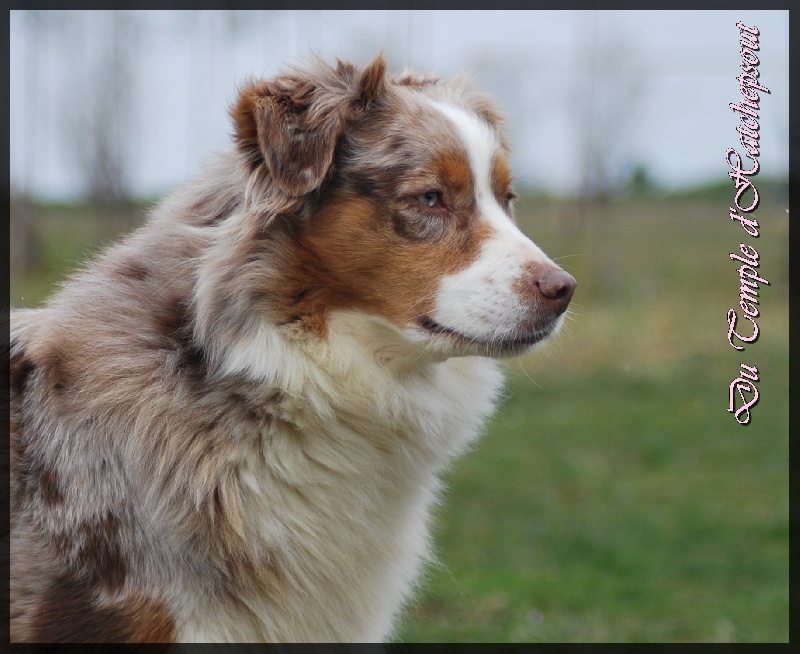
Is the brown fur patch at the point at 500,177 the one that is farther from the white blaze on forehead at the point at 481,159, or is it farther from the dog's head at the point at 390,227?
the dog's head at the point at 390,227

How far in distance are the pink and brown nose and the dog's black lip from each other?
141 millimetres

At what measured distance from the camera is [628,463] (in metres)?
9.56

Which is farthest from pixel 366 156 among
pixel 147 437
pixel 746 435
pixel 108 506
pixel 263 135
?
pixel 746 435

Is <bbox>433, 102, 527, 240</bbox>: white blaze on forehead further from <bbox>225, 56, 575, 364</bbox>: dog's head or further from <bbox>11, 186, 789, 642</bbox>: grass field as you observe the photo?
<bbox>11, 186, 789, 642</bbox>: grass field

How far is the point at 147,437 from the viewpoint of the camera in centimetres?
328

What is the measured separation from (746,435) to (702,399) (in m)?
0.96

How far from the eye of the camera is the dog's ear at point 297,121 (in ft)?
11.1

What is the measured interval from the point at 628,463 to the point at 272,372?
6.94 m

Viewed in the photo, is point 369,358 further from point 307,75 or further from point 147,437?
point 307,75

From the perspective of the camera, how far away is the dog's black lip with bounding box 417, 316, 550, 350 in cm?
338

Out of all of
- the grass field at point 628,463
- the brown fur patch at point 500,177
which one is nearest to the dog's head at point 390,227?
the brown fur patch at point 500,177

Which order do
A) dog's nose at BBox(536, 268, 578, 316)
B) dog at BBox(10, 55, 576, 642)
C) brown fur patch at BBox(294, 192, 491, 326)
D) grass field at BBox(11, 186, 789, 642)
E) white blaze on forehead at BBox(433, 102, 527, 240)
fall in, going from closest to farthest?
dog at BBox(10, 55, 576, 642), dog's nose at BBox(536, 268, 578, 316), brown fur patch at BBox(294, 192, 491, 326), white blaze on forehead at BBox(433, 102, 527, 240), grass field at BBox(11, 186, 789, 642)

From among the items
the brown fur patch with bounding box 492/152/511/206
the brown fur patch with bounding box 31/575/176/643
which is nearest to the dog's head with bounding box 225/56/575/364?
the brown fur patch with bounding box 492/152/511/206

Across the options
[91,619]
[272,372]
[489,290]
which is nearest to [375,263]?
[489,290]
